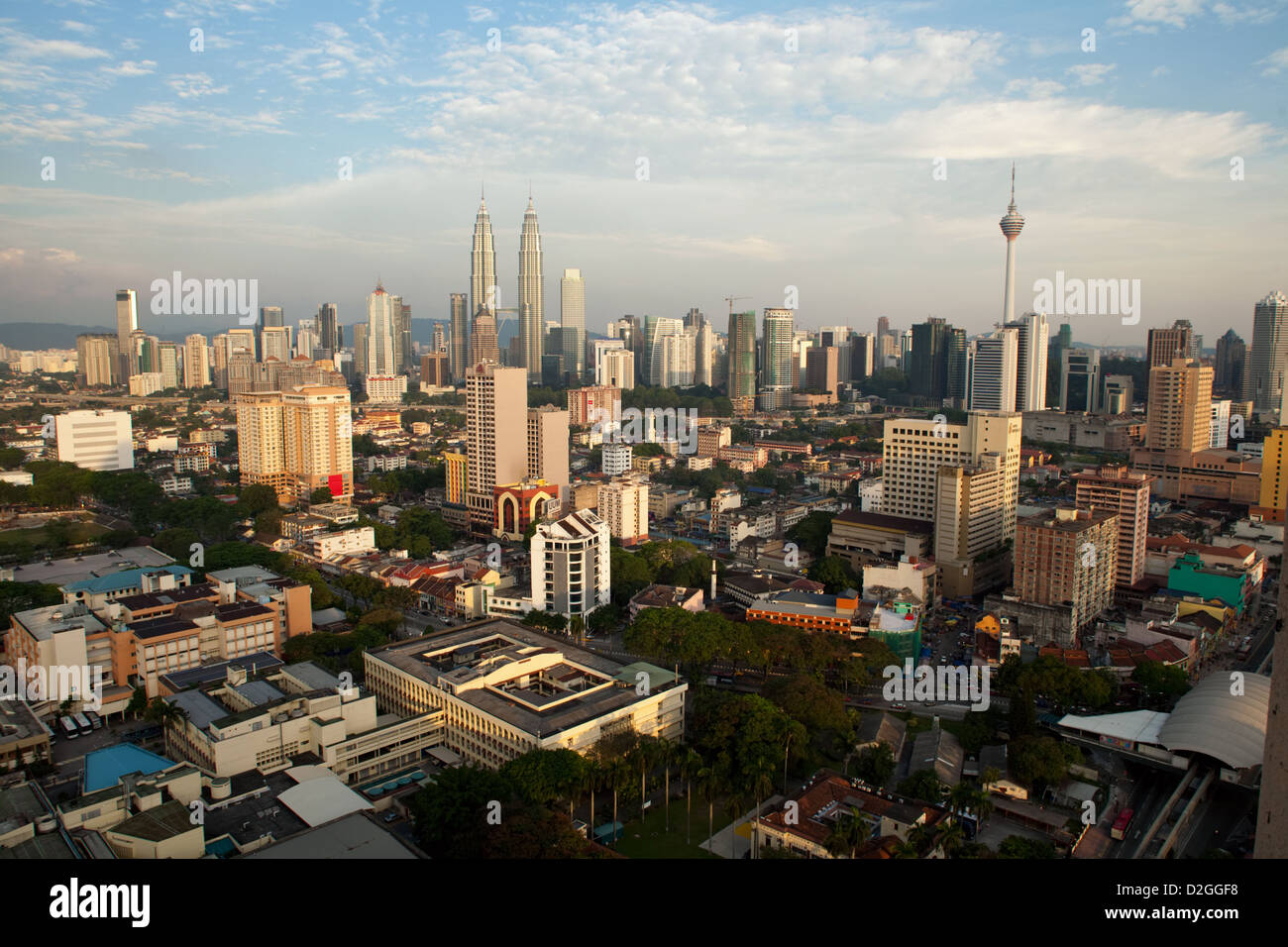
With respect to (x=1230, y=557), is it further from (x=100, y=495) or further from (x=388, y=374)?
(x=388, y=374)

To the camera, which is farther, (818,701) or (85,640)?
(85,640)

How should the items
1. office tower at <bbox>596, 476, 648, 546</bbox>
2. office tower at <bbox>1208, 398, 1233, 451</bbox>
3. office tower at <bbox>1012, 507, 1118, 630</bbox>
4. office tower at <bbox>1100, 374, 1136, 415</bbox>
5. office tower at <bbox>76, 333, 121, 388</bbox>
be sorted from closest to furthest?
office tower at <bbox>1012, 507, 1118, 630</bbox>, office tower at <bbox>596, 476, 648, 546</bbox>, office tower at <bbox>1208, 398, 1233, 451</bbox>, office tower at <bbox>1100, 374, 1136, 415</bbox>, office tower at <bbox>76, 333, 121, 388</bbox>

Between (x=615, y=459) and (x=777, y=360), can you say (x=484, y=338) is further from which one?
(x=777, y=360)

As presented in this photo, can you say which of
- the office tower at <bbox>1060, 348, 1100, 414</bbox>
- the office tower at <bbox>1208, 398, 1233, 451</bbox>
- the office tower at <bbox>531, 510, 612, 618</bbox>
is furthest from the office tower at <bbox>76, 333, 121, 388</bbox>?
the office tower at <bbox>1208, 398, 1233, 451</bbox>

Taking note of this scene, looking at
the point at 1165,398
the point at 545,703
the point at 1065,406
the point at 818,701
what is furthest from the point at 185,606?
the point at 1065,406

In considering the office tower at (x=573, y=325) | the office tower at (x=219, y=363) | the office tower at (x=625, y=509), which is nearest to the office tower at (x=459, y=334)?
the office tower at (x=573, y=325)

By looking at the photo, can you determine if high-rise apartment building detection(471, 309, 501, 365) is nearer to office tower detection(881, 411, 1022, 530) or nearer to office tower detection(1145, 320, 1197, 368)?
office tower detection(881, 411, 1022, 530)
